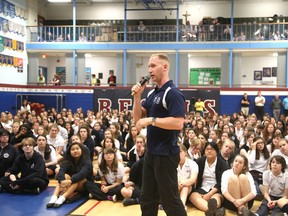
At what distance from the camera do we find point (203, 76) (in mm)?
26406

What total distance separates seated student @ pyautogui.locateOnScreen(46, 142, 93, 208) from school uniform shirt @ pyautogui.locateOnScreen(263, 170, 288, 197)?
122 inches

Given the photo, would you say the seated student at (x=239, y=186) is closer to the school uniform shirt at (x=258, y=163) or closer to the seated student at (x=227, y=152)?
the seated student at (x=227, y=152)

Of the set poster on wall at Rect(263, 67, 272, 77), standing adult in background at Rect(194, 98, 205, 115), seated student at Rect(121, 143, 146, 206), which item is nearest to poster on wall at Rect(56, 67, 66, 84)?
standing adult in background at Rect(194, 98, 205, 115)

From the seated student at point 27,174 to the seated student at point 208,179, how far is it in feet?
9.36

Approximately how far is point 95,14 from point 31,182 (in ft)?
69.7

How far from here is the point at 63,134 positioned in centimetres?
1073

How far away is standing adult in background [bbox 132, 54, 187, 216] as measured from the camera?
3.31 metres

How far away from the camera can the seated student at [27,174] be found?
693cm

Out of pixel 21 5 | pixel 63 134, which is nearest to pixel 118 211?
pixel 63 134

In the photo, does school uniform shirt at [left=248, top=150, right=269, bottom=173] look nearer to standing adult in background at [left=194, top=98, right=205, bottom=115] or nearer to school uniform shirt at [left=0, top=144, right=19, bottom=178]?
school uniform shirt at [left=0, top=144, right=19, bottom=178]

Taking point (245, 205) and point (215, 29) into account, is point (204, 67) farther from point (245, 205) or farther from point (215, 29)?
point (245, 205)

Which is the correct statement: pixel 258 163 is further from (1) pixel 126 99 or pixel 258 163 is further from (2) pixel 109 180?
(1) pixel 126 99

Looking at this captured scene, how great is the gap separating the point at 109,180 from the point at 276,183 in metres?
2.90

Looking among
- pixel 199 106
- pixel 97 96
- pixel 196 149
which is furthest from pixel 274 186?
pixel 97 96
